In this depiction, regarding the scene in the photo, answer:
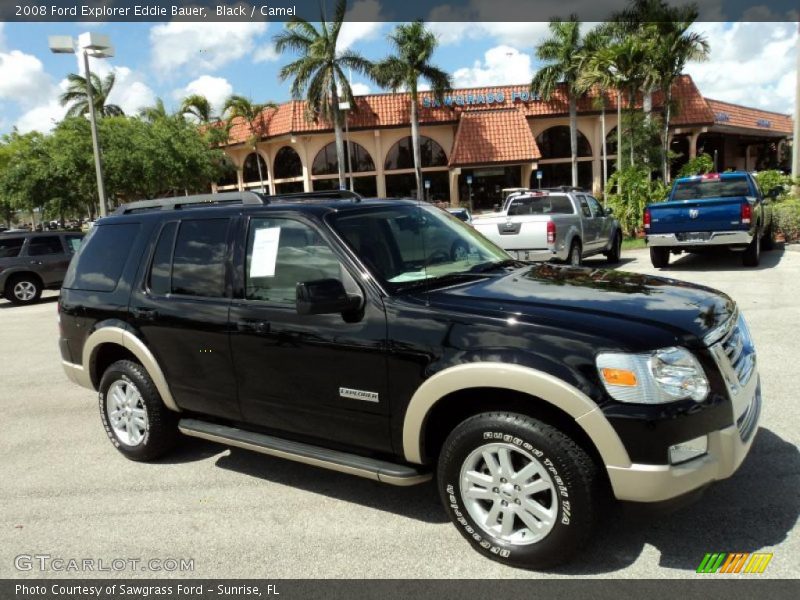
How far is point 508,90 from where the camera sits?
4106 centimetres

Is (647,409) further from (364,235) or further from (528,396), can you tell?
(364,235)

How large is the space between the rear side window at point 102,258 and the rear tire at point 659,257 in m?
11.2

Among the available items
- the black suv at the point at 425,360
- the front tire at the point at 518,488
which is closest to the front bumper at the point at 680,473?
the black suv at the point at 425,360

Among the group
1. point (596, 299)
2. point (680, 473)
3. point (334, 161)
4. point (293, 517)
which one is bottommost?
point (293, 517)

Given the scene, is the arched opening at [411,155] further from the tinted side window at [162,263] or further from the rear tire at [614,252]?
the tinted side window at [162,263]

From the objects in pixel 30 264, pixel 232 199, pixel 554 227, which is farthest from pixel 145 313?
pixel 30 264

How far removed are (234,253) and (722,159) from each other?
175 feet

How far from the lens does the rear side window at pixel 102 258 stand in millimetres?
4812

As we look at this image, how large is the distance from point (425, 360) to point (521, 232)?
390 inches

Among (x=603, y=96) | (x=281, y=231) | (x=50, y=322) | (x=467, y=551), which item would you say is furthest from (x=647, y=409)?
(x=603, y=96)

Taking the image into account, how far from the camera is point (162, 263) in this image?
4516mm

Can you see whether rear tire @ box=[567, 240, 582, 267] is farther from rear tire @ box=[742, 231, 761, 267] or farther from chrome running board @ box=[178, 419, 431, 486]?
chrome running board @ box=[178, 419, 431, 486]

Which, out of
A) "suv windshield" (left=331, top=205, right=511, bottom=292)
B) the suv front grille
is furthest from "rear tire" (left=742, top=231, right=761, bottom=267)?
the suv front grille

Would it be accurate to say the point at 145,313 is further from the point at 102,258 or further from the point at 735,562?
the point at 735,562
